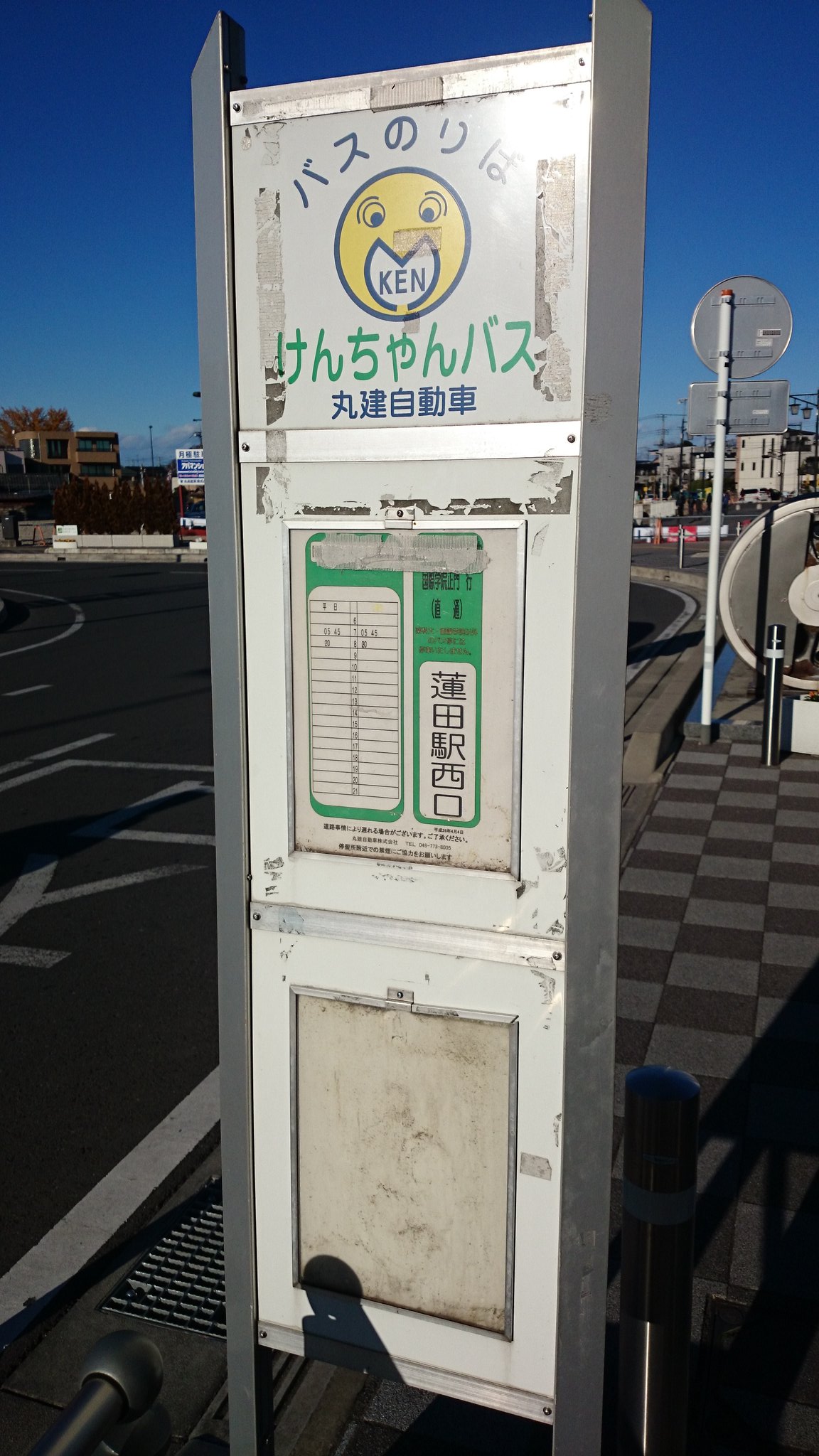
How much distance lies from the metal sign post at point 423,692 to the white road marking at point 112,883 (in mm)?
4249

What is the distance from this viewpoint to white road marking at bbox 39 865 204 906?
20.6 ft

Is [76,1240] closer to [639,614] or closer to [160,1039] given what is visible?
[160,1039]

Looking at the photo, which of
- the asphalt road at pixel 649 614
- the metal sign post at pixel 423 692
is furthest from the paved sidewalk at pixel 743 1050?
the asphalt road at pixel 649 614

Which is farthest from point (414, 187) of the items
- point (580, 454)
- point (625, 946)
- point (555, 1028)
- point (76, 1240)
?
point (625, 946)

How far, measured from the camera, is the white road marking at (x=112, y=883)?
629cm

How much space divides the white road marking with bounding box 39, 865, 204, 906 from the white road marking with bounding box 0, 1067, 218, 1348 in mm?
2325

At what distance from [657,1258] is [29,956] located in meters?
4.14

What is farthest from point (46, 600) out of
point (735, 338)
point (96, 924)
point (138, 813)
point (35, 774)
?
point (96, 924)

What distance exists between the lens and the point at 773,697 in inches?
329

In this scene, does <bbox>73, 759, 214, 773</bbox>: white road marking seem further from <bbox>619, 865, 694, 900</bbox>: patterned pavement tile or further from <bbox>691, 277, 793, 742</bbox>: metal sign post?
<bbox>691, 277, 793, 742</bbox>: metal sign post

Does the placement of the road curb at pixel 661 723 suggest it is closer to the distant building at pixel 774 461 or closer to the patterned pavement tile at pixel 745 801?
the patterned pavement tile at pixel 745 801

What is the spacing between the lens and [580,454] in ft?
6.01

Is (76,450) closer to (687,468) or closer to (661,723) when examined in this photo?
(687,468)

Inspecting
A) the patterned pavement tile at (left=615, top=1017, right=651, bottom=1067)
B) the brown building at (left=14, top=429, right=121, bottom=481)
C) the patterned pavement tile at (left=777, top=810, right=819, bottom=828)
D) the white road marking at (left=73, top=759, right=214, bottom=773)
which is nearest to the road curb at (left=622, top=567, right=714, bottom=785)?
the patterned pavement tile at (left=777, top=810, right=819, bottom=828)
